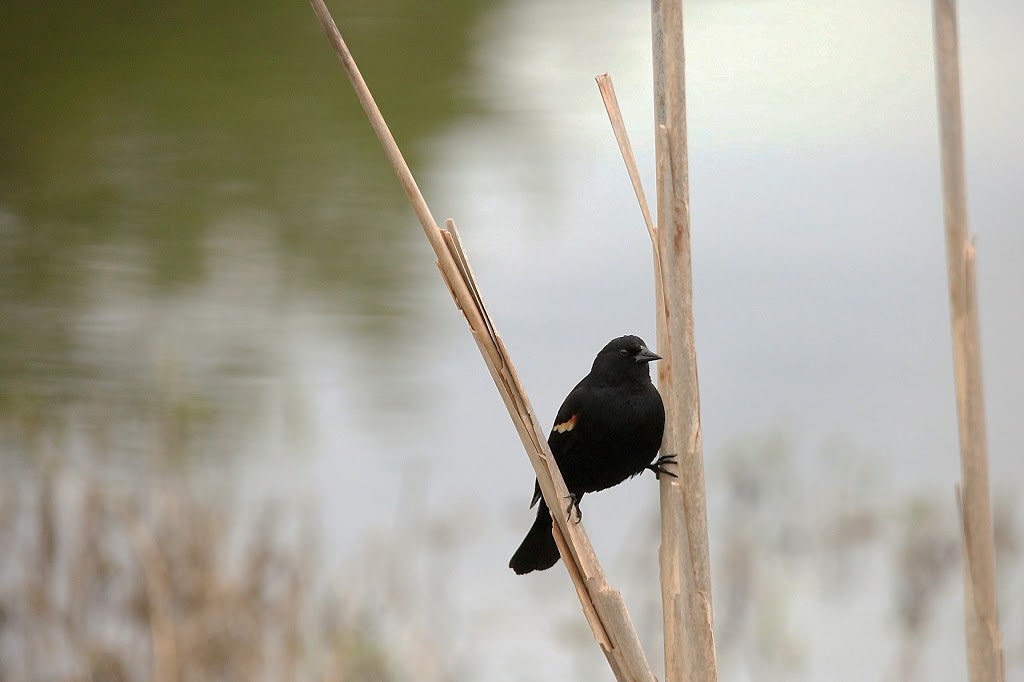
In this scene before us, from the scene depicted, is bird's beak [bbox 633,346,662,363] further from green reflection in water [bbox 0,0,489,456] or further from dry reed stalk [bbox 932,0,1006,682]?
green reflection in water [bbox 0,0,489,456]

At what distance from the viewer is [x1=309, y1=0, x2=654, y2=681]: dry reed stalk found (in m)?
1.12

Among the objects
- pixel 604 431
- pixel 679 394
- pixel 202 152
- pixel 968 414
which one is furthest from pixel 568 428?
pixel 202 152

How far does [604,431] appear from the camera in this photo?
1.86 m

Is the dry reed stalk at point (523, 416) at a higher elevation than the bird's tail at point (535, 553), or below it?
higher

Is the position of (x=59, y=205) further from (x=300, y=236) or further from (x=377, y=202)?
(x=377, y=202)

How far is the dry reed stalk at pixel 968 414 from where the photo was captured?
1068 mm

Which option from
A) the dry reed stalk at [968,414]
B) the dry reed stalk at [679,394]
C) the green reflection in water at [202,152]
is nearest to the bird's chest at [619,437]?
the dry reed stalk at [679,394]

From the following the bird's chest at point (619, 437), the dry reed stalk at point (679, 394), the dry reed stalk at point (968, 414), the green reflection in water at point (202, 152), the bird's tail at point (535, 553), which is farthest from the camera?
the green reflection in water at point (202, 152)

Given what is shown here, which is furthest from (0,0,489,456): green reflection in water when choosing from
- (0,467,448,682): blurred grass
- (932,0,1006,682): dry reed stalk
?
(932,0,1006,682): dry reed stalk

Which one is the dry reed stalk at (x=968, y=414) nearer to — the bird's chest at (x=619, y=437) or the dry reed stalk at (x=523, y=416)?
the dry reed stalk at (x=523, y=416)

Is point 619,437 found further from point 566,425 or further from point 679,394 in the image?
point 679,394

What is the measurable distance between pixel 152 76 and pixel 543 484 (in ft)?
17.1

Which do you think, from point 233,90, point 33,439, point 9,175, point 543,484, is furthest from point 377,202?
point 543,484

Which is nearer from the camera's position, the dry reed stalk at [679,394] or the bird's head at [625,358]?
the dry reed stalk at [679,394]
